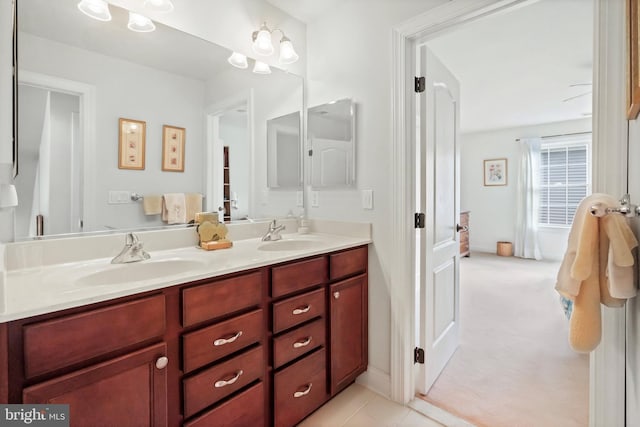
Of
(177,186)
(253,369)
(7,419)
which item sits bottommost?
(253,369)

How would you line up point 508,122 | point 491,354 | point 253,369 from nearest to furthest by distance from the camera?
point 253,369, point 491,354, point 508,122

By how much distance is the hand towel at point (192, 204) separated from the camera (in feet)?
5.56

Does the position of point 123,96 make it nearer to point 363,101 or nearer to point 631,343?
point 363,101

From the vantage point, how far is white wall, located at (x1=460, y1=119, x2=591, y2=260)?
5.41 meters

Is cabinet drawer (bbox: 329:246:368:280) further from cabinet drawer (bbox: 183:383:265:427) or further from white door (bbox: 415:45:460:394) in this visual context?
cabinet drawer (bbox: 183:383:265:427)

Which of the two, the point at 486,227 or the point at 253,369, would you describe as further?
the point at 486,227

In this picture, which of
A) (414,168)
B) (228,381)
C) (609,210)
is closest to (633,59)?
(609,210)

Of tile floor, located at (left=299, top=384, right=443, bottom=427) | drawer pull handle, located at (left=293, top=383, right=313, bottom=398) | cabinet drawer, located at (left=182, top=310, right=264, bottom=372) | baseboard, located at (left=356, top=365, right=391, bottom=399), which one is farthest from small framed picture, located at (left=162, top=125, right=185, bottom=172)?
baseboard, located at (left=356, top=365, right=391, bottom=399)

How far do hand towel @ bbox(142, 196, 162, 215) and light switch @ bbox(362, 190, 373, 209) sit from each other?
1126mm

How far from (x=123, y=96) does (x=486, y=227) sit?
6284mm

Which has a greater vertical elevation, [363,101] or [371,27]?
[371,27]

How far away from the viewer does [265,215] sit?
2137mm

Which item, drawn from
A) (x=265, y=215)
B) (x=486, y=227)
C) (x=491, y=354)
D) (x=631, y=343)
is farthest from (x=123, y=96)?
(x=486, y=227)

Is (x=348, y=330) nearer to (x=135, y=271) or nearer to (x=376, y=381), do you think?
(x=376, y=381)
